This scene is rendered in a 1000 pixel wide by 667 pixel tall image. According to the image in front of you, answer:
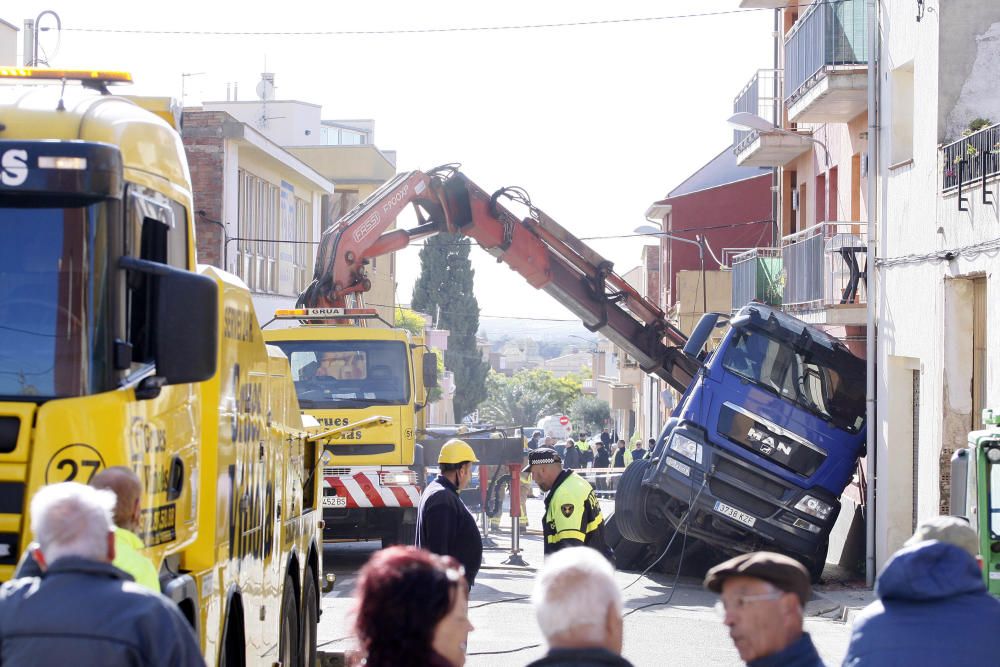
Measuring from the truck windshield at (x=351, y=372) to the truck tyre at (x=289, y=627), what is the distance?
799 cm

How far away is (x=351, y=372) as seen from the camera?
1741cm

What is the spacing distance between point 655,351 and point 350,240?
4.82 meters

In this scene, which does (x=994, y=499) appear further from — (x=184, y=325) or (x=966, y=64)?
(x=966, y=64)

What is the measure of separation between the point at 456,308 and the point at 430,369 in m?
73.8

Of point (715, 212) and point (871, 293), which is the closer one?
point (871, 293)

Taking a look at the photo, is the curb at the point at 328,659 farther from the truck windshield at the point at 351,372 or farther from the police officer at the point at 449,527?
the truck windshield at the point at 351,372

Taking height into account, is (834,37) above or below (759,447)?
above

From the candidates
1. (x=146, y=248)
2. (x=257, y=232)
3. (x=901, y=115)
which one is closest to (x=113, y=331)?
(x=146, y=248)

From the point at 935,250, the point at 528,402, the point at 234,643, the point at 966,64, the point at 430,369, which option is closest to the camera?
the point at 234,643

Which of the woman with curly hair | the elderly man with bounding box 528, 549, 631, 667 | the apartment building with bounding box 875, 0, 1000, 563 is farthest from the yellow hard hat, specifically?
the apartment building with bounding box 875, 0, 1000, 563

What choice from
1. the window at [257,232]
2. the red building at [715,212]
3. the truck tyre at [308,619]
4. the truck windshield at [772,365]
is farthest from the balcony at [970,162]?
the red building at [715,212]

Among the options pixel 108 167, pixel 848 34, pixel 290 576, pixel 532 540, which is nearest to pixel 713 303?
pixel 532 540

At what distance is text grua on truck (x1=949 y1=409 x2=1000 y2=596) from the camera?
923cm

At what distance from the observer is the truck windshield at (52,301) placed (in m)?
5.18
